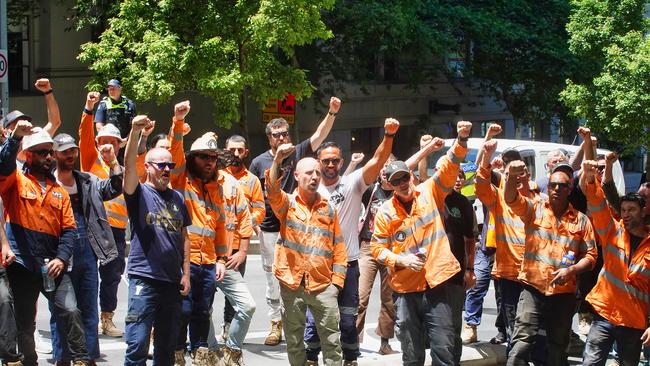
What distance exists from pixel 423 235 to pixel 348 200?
119cm

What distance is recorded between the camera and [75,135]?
2380 centimetres

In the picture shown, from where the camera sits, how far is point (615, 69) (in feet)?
83.4

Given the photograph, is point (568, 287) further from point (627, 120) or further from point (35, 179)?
point (627, 120)

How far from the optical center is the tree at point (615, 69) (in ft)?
81.7

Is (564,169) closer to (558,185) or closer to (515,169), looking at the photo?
(558,185)

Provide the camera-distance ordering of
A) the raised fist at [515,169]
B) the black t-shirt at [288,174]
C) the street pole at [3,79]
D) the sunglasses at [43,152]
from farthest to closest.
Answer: the street pole at [3,79] < the black t-shirt at [288,174] < the raised fist at [515,169] < the sunglasses at [43,152]

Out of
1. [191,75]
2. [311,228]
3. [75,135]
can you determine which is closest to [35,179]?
[311,228]

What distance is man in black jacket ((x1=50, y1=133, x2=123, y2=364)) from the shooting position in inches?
345

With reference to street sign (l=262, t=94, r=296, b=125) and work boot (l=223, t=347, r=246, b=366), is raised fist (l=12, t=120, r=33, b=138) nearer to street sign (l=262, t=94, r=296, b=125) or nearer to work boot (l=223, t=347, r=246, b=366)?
work boot (l=223, t=347, r=246, b=366)

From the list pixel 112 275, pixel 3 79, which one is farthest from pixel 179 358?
pixel 3 79

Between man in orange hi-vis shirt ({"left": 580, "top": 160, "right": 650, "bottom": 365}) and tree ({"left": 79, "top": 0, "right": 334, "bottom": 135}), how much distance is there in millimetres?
10959

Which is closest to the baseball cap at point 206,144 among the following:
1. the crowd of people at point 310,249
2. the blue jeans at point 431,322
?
the crowd of people at point 310,249

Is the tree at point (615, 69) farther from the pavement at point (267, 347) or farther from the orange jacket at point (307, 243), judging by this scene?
the orange jacket at point (307, 243)

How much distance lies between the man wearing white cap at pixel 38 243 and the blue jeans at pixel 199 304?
98 centimetres
